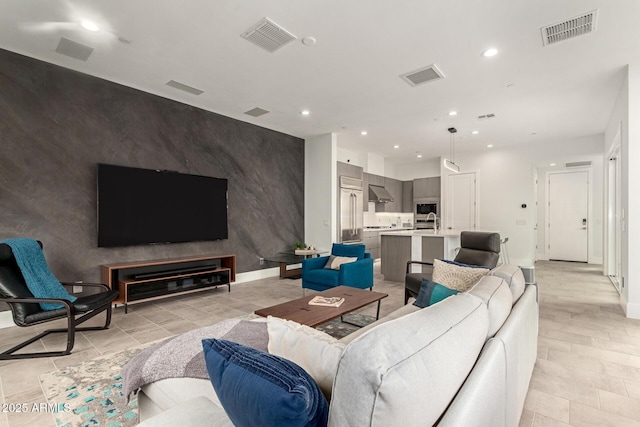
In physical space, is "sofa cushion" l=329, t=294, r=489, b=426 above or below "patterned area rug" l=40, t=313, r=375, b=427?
above

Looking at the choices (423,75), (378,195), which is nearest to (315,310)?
(423,75)

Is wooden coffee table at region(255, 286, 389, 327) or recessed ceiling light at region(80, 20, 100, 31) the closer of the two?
wooden coffee table at region(255, 286, 389, 327)

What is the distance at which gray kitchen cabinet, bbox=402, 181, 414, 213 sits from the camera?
9742mm

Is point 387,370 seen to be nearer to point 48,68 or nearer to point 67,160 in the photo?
point 67,160

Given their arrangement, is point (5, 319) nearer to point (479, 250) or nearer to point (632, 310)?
point (479, 250)

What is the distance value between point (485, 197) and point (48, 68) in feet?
29.0

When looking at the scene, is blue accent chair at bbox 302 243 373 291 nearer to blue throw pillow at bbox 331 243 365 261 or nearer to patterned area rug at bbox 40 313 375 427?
blue throw pillow at bbox 331 243 365 261

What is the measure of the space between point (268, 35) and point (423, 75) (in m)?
2.00

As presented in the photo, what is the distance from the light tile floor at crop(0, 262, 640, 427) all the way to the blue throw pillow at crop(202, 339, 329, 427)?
5.79 feet

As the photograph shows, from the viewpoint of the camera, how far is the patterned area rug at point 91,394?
1.88 m

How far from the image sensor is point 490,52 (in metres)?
3.39

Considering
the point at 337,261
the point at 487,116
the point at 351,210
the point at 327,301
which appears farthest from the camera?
the point at 351,210

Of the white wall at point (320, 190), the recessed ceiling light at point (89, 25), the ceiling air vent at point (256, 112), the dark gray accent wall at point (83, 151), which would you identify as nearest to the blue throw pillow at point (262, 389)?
the recessed ceiling light at point (89, 25)

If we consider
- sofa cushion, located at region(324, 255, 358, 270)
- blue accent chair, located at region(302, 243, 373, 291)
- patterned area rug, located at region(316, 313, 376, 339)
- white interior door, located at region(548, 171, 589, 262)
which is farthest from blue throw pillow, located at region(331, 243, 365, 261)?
white interior door, located at region(548, 171, 589, 262)
